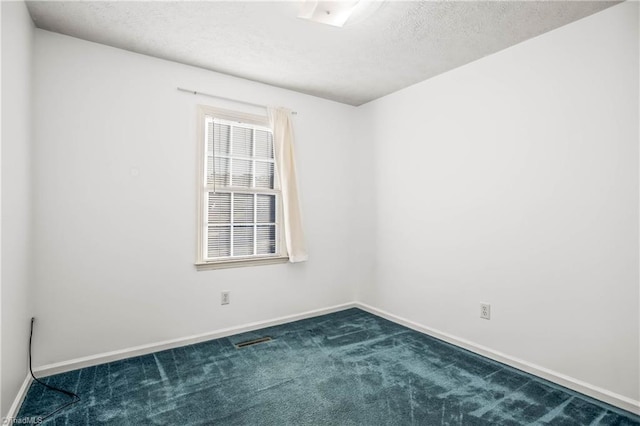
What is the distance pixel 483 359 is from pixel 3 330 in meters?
3.15

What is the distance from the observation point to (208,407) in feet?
6.47

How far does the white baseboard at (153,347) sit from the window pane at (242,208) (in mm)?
1042

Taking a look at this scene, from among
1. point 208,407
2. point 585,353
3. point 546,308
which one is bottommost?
point 208,407

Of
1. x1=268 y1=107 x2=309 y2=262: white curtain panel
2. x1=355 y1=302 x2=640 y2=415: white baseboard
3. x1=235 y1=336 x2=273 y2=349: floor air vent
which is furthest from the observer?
x1=268 y1=107 x2=309 y2=262: white curtain panel

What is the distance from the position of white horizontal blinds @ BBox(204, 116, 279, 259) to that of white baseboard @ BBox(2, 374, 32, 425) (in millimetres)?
1452

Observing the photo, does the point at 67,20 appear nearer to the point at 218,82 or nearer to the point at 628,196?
the point at 218,82

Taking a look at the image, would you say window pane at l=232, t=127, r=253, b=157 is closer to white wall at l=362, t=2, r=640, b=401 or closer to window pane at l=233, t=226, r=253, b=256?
window pane at l=233, t=226, r=253, b=256

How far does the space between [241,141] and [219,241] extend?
1.01m

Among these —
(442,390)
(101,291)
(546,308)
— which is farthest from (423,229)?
(101,291)

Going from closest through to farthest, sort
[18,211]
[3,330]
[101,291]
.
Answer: [3,330] → [18,211] → [101,291]

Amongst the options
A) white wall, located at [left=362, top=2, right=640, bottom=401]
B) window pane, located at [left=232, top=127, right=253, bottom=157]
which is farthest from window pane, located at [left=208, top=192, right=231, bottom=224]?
white wall, located at [left=362, top=2, right=640, bottom=401]

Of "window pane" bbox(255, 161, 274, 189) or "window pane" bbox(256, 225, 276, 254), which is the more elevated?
"window pane" bbox(255, 161, 274, 189)

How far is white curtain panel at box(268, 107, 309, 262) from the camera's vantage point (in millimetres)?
→ 3373

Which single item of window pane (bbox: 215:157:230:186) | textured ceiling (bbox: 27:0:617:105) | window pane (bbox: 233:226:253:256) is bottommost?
window pane (bbox: 233:226:253:256)
